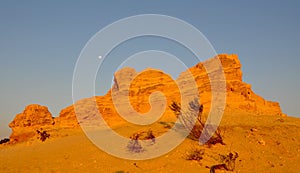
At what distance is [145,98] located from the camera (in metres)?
31.1

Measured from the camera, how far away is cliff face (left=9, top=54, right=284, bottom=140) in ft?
95.3

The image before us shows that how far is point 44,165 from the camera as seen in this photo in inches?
529

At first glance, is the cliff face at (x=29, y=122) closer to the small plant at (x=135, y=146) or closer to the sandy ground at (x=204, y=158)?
the sandy ground at (x=204, y=158)

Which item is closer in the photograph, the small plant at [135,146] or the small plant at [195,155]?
the small plant at [195,155]

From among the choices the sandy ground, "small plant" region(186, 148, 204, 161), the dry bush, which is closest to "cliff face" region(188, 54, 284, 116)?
the dry bush

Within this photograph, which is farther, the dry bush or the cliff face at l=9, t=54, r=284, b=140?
the cliff face at l=9, t=54, r=284, b=140

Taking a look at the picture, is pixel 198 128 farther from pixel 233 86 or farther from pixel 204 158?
pixel 233 86

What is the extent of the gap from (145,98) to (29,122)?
17658 mm

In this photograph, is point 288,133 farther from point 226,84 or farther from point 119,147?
point 226,84

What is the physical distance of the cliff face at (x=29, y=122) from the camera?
119 ft

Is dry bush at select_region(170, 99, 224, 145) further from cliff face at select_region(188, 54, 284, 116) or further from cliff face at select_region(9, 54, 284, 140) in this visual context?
cliff face at select_region(188, 54, 284, 116)

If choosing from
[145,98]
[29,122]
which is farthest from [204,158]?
[29,122]

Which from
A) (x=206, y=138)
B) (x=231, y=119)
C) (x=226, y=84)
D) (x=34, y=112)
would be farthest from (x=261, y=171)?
(x=34, y=112)

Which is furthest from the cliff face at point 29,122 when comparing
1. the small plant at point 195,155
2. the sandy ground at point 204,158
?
the small plant at point 195,155
